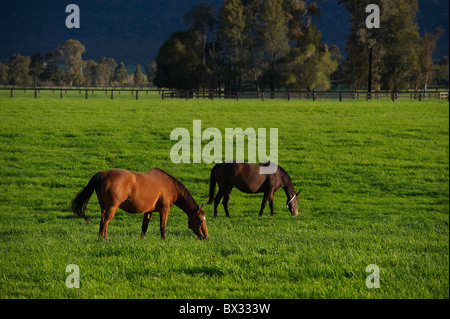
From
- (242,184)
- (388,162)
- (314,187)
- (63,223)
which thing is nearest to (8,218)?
(63,223)

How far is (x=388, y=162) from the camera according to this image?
72.3 ft

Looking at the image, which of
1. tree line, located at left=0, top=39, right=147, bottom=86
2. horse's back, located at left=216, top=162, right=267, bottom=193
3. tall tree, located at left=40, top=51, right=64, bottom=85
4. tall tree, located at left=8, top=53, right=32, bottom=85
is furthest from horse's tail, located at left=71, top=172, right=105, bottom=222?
tall tree, located at left=8, top=53, right=32, bottom=85

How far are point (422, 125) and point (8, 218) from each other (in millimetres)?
25259

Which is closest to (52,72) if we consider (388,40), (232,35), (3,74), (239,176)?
(3,74)

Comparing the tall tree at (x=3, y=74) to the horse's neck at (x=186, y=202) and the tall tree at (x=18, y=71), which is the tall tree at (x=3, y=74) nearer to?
the tall tree at (x=18, y=71)

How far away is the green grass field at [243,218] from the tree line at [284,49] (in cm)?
3870

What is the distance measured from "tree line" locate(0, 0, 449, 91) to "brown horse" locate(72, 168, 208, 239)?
62862 millimetres

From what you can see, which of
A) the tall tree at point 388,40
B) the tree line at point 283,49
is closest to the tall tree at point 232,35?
the tree line at point 283,49

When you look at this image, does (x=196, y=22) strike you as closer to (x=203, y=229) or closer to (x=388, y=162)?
(x=388, y=162)

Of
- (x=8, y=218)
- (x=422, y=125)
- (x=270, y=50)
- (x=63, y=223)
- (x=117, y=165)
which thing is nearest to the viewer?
(x=63, y=223)

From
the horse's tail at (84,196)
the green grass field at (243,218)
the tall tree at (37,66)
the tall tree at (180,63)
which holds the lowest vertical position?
the green grass field at (243,218)

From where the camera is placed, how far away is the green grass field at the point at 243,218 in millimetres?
6855

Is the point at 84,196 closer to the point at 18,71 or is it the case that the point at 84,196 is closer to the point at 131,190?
the point at 131,190

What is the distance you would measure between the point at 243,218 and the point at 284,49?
64093 mm
